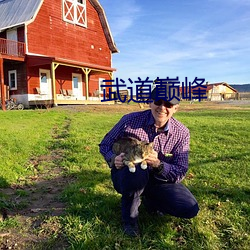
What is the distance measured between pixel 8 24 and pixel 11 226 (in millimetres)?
20152

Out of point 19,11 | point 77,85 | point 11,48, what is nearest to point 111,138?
point 11,48

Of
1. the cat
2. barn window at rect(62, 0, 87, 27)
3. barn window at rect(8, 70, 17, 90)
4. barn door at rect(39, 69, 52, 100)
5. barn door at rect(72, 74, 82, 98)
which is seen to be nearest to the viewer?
the cat

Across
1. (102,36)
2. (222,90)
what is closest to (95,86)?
(102,36)

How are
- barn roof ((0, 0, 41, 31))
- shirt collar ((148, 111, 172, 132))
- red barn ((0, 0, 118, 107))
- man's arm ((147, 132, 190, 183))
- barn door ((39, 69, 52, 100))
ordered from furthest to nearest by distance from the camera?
barn door ((39, 69, 52, 100)) → barn roof ((0, 0, 41, 31)) → red barn ((0, 0, 118, 107)) → shirt collar ((148, 111, 172, 132)) → man's arm ((147, 132, 190, 183))

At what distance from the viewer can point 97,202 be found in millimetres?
3484

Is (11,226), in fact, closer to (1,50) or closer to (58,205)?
(58,205)

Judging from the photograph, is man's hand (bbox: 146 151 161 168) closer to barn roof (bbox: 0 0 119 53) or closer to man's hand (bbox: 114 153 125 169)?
man's hand (bbox: 114 153 125 169)

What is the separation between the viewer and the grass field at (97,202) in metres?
2.69

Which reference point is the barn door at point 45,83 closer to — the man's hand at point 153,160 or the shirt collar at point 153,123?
the shirt collar at point 153,123

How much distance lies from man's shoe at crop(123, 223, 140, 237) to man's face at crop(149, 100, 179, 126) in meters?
1.04

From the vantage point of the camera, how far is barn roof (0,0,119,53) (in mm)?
19734

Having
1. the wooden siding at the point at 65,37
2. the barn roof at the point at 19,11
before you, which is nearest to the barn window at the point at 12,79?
the wooden siding at the point at 65,37

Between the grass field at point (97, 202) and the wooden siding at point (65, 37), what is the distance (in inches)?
603

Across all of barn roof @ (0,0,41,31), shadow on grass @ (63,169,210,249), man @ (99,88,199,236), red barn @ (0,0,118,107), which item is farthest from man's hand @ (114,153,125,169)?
barn roof @ (0,0,41,31)
